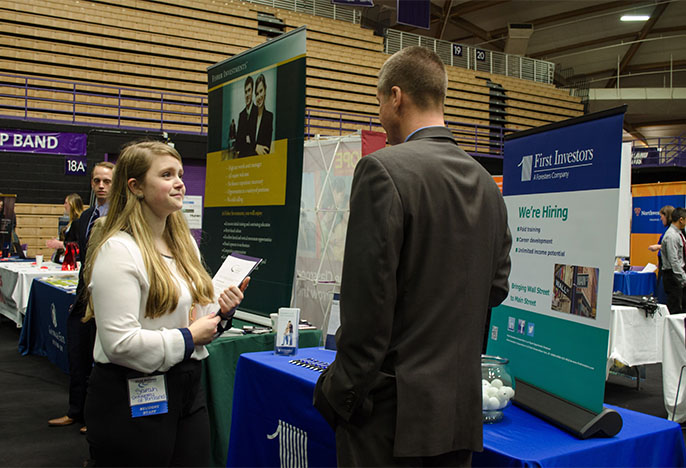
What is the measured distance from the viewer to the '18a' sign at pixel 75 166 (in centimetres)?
874

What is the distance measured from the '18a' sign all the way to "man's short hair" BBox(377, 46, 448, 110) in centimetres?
871

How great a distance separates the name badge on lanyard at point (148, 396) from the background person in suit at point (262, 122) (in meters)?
1.65

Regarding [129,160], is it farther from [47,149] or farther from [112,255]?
[47,149]

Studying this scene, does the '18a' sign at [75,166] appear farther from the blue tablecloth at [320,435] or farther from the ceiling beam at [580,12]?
the ceiling beam at [580,12]

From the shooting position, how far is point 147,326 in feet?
4.65

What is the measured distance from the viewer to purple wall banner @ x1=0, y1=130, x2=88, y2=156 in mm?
8258

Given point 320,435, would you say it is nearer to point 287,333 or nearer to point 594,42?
point 287,333

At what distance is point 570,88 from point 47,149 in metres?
16.3

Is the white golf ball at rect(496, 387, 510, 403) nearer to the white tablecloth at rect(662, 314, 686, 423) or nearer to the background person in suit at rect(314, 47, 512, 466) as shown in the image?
the background person in suit at rect(314, 47, 512, 466)

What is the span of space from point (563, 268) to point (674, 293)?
17.7ft

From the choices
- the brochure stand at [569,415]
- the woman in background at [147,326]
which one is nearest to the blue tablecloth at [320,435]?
the brochure stand at [569,415]

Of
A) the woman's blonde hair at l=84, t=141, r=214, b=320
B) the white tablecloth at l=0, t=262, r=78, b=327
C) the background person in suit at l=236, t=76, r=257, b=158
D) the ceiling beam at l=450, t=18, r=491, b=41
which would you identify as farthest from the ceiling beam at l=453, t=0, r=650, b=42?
the woman's blonde hair at l=84, t=141, r=214, b=320

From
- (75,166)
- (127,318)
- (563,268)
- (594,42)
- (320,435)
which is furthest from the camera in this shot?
(594,42)

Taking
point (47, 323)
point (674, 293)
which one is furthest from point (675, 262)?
point (47, 323)
